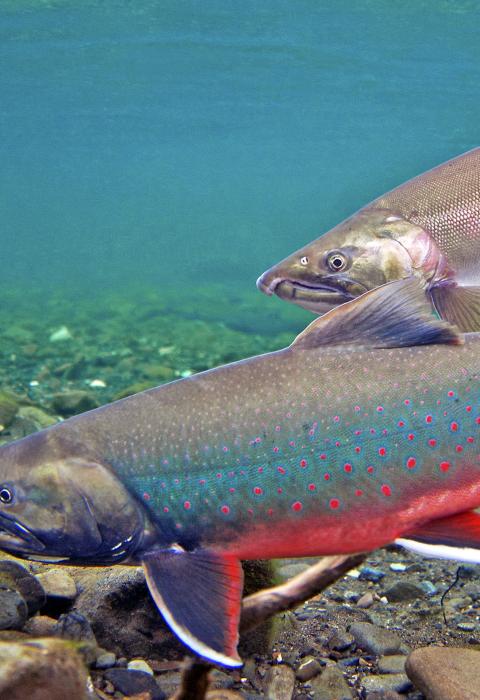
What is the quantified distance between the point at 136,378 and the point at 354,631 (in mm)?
9817

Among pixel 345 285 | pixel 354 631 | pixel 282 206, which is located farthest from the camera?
pixel 282 206

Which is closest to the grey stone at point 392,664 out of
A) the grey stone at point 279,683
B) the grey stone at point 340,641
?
the grey stone at point 340,641

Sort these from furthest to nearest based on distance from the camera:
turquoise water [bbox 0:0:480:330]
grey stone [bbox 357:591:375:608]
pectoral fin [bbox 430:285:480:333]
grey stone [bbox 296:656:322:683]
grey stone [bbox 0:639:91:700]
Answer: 1. turquoise water [bbox 0:0:480:330]
2. grey stone [bbox 357:591:375:608]
3. pectoral fin [bbox 430:285:480:333]
4. grey stone [bbox 296:656:322:683]
5. grey stone [bbox 0:639:91:700]

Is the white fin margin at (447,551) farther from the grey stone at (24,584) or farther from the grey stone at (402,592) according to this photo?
the grey stone at (402,592)

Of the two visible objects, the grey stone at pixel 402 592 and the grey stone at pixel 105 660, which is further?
the grey stone at pixel 402 592

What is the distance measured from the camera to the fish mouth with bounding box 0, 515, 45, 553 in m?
2.13

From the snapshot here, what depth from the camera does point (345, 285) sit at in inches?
130

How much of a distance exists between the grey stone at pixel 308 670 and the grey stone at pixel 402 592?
100 cm

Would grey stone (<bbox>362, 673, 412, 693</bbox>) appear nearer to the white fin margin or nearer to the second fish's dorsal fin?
the white fin margin

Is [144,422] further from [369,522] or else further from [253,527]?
[369,522]

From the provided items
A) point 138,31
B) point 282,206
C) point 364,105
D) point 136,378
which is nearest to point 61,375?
point 136,378

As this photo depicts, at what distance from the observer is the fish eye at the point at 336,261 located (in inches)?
129

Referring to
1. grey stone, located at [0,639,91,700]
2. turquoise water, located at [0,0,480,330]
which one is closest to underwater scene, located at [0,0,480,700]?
grey stone, located at [0,639,91,700]

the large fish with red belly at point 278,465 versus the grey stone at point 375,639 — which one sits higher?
the large fish with red belly at point 278,465
